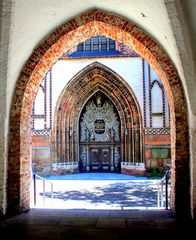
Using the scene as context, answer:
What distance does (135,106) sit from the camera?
15.0 metres

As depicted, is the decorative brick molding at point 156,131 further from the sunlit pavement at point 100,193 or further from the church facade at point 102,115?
the sunlit pavement at point 100,193

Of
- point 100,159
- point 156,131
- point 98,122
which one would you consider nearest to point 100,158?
point 100,159

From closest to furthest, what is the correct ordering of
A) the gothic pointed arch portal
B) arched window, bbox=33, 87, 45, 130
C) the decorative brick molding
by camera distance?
the decorative brick molding → the gothic pointed arch portal → arched window, bbox=33, 87, 45, 130

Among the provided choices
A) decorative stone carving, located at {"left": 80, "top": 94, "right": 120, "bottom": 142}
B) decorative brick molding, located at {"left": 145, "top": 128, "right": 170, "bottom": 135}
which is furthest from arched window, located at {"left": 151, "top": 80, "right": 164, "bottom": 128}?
decorative stone carving, located at {"left": 80, "top": 94, "right": 120, "bottom": 142}

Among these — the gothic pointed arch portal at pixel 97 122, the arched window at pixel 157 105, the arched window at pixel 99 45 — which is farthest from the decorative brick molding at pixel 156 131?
the arched window at pixel 99 45

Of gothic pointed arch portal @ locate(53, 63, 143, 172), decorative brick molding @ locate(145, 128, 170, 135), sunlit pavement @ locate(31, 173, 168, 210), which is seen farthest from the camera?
gothic pointed arch portal @ locate(53, 63, 143, 172)

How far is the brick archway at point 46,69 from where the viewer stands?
5141mm

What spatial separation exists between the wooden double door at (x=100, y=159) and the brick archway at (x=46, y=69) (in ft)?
34.5

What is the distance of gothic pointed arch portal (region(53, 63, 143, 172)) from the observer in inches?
592

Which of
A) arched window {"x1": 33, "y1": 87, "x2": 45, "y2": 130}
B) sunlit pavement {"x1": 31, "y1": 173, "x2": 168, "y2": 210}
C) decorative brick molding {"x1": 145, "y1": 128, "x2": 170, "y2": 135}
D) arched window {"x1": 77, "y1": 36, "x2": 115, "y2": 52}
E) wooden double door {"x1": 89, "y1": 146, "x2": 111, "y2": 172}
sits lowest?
sunlit pavement {"x1": 31, "y1": 173, "x2": 168, "y2": 210}

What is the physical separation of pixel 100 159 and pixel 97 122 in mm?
2060

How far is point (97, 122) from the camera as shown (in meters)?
16.4

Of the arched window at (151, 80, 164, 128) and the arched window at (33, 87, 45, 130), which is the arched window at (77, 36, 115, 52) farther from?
the arched window at (33, 87, 45, 130)

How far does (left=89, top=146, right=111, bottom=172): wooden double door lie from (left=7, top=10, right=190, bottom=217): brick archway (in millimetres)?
10526
